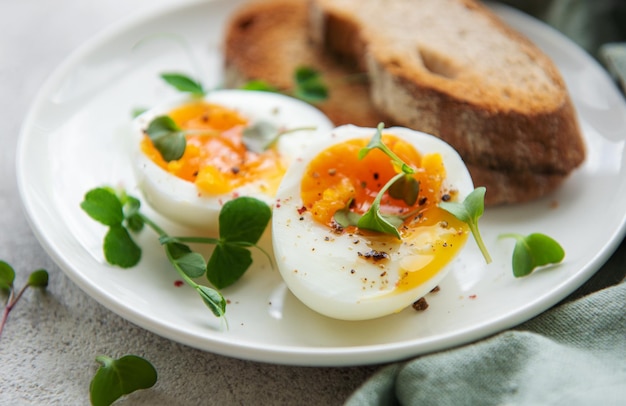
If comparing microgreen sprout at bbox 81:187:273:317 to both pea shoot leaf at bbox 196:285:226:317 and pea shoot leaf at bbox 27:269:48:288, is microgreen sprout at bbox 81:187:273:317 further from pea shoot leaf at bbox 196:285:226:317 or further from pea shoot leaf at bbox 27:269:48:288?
pea shoot leaf at bbox 27:269:48:288

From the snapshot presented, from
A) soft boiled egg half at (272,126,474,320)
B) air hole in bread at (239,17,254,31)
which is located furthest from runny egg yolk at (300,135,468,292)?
air hole in bread at (239,17,254,31)

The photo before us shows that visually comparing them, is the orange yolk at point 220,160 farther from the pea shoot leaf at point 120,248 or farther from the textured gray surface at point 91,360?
the textured gray surface at point 91,360

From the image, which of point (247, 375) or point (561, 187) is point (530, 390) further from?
point (561, 187)

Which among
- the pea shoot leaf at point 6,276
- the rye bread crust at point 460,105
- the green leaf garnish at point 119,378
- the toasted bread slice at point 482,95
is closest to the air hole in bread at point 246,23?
the rye bread crust at point 460,105

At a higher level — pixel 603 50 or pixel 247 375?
pixel 603 50

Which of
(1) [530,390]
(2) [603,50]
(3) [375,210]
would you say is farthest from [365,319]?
(2) [603,50]

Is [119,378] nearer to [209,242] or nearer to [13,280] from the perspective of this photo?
[209,242]

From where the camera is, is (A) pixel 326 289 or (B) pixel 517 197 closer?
(A) pixel 326 289
